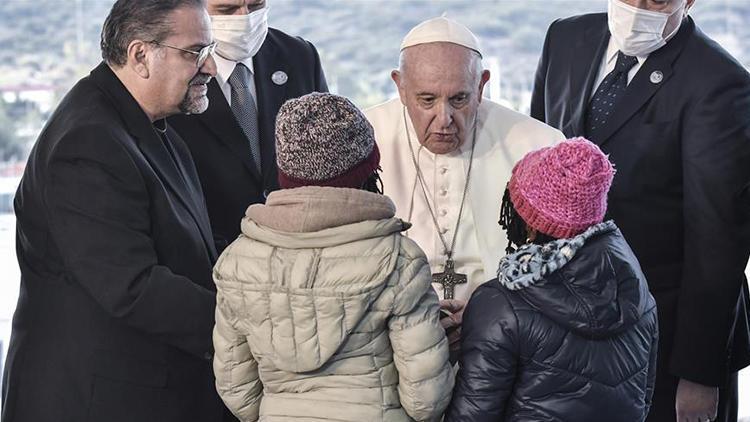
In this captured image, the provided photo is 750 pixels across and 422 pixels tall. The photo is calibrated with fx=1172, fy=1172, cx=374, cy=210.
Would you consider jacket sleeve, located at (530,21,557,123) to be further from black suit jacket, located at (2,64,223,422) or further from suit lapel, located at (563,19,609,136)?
black suit jacket, located at (2,64,223,422)

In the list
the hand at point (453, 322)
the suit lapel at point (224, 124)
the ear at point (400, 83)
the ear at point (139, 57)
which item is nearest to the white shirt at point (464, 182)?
the ear at point (400, 83)

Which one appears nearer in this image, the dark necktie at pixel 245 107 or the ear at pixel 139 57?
the ear at pixel 139 57

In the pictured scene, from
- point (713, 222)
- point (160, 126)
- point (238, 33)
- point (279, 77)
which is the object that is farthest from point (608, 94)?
point (160, 126)

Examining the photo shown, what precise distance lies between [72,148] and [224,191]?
2.70 feet

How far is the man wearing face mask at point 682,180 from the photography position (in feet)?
10.5

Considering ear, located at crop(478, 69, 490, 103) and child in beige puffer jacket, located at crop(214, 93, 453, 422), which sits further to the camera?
ear, located at crop(478, 69, 490, 103)

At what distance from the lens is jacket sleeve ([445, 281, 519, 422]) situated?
7.84ft

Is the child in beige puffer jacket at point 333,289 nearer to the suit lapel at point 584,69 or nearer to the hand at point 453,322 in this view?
the hand at point 453,322

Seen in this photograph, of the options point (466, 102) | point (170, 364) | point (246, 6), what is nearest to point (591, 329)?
point (466, 102)

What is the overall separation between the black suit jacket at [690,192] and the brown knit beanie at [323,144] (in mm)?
1227

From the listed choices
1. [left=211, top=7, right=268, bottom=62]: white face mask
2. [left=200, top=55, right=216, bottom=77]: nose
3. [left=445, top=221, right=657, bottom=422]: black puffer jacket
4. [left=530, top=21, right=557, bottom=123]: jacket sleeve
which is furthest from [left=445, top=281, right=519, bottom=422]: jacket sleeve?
[left=530, top=21, right=557, bottom=123]: jacket sleeve

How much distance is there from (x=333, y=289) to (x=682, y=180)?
1.43 meters

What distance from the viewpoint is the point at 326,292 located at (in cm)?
226

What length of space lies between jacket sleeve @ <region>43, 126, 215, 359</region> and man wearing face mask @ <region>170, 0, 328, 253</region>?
0.65 m
